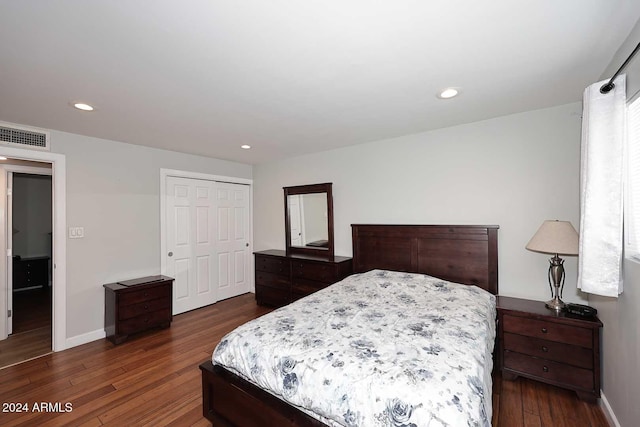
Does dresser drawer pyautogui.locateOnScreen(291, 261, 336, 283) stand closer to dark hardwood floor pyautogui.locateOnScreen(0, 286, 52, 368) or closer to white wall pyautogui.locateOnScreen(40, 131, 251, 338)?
white wall pyautogui.locateOnScreen(40, 131, 251, 338)

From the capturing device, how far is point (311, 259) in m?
3.74

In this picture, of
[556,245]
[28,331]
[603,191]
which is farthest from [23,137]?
[556,245]

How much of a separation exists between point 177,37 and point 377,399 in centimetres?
201

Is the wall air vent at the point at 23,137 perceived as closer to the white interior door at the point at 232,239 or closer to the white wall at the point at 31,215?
the white interior door at the point at 232,239

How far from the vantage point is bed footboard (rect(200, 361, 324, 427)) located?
147 centimetres

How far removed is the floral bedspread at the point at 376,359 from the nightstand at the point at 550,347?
22 cm

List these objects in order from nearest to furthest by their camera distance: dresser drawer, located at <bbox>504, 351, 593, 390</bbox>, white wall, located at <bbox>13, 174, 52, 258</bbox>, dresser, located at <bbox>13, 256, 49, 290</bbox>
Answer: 1. dresser drawer, located at <bbox>504, 351, 593, 390</bbox>
2. dresser, located at <bbox>13, 256, 49, 290</bbox>
3. white wall, located at <bbox>13, 174, 52, 258</bbox>

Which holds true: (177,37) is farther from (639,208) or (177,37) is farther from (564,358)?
(564,358)

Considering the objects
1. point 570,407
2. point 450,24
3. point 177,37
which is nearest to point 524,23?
point 450,24

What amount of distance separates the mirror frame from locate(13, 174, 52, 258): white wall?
16.7ft

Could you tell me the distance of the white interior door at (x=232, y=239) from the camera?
455 centimetres

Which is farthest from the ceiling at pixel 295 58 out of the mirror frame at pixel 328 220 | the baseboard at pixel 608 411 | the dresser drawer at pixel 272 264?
the baseboard at pixel 608 411

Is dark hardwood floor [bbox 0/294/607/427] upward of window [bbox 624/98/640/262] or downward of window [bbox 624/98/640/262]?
downward

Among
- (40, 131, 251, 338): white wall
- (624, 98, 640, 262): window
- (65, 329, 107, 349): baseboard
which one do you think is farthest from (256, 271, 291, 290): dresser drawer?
(624, 98, 640, 262): window
